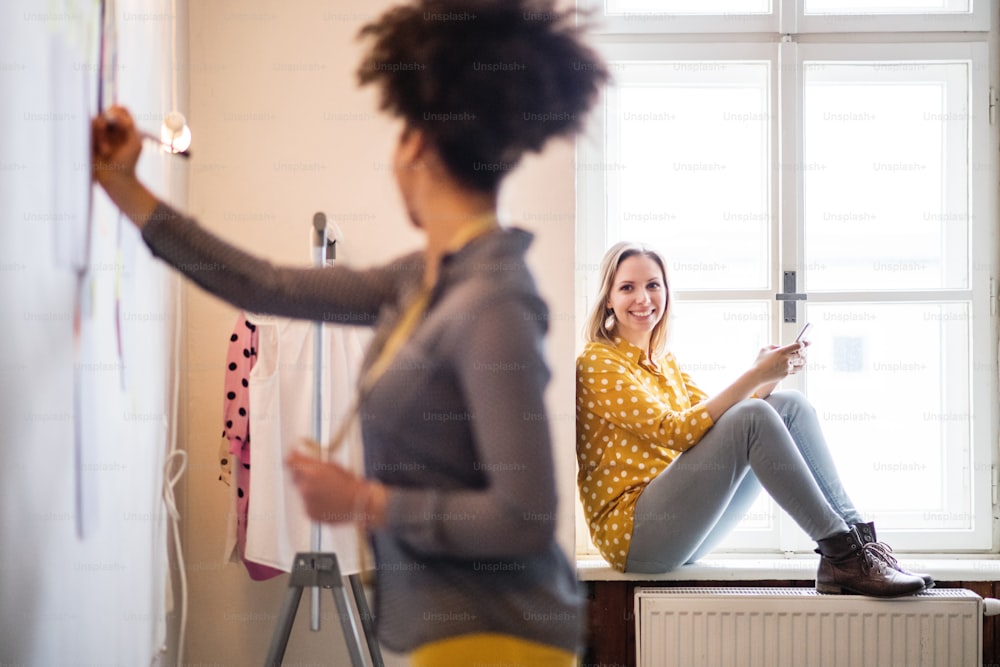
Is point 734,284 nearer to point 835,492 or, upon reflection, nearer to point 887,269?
point 887,269

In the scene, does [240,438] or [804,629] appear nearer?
[240,438]

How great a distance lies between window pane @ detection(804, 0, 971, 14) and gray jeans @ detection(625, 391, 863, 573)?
34.2 inches

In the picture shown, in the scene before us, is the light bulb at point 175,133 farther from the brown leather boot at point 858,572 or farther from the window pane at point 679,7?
the brown leather boot at point 858,572

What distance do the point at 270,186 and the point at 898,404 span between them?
141 cm

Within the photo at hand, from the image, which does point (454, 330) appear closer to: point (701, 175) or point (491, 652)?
point (491, 652)

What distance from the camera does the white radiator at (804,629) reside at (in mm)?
1802

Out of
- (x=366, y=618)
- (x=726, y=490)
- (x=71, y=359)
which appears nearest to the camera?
(x=71, y=359)

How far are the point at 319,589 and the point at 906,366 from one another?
1.34m

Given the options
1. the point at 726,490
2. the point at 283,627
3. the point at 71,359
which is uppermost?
the point at 71,359

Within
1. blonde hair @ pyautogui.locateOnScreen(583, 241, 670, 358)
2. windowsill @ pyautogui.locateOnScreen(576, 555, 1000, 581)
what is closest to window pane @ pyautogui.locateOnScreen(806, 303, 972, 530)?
windowsill @ pyautogui.locateOnScreen(576, 555, 1000, 581)

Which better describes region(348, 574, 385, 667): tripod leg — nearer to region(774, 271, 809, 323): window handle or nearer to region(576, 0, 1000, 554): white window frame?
region(576, 0, 1000, 554): white window frame

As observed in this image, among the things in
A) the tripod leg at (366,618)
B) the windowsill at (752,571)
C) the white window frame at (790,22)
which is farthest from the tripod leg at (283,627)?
the white window frame at (790,22)

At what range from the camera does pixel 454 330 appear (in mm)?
1164

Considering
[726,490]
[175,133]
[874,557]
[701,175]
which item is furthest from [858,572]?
[175,133]
